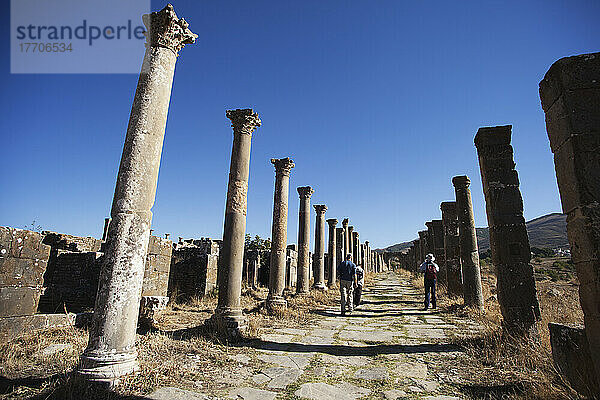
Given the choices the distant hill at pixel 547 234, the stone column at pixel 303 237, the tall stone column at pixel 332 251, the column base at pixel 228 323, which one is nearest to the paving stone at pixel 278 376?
the column base at pixel 228 323

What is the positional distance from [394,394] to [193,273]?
1066cm

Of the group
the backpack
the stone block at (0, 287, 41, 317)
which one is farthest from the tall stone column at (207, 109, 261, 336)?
the backpack

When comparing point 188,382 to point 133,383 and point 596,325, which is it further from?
point 596,325

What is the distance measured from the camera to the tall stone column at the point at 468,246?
416 inches

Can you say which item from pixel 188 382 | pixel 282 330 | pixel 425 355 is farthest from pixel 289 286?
pixel 188 382

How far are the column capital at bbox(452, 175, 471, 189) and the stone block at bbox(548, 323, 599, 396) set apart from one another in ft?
27.7

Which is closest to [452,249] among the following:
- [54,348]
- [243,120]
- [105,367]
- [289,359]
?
[243,120]

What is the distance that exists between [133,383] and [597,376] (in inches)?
191

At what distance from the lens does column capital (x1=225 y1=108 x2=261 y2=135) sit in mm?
8672

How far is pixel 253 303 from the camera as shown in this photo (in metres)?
12.0

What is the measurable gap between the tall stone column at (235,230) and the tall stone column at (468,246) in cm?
735

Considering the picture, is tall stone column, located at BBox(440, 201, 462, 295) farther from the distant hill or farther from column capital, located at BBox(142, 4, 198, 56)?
the distant hill

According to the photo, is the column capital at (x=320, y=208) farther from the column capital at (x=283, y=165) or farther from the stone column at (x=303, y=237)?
the column capital at (x=283, y=165)

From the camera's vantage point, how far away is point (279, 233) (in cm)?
1184
